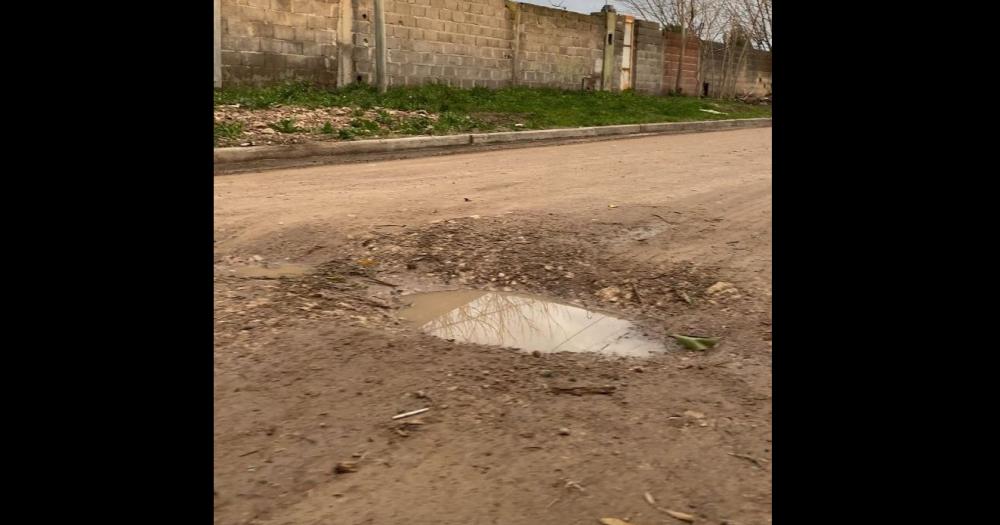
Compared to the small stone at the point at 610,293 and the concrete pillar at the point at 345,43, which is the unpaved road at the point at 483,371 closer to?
the small stone at the point at 610,293

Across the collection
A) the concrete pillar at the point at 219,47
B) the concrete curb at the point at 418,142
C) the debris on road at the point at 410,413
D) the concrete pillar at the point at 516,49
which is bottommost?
the debris on road at the point at 410,413

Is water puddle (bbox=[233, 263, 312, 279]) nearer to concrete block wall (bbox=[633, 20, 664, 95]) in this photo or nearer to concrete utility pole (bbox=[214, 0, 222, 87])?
concrete utility pole (bbox=[214, 0, 222, 87])

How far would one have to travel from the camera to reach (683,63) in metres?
22.7

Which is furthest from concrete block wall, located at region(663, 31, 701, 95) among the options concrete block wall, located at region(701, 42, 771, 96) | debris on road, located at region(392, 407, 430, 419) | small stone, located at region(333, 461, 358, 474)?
small stone, located at region(333, 461, 358, 474)

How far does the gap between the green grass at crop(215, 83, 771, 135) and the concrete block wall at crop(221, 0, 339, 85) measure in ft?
1.03

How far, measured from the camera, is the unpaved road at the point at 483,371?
1.71 metres

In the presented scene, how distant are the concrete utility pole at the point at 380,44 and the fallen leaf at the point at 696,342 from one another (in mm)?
10639

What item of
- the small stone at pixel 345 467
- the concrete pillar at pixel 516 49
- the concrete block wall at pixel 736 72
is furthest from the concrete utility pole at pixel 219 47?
the concrete block wall at pixel 736 72

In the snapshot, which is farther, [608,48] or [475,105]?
[608,48]

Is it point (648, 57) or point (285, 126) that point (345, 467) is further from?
point (648, 57)

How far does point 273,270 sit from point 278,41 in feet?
31.4

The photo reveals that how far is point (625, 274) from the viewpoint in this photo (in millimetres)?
3637

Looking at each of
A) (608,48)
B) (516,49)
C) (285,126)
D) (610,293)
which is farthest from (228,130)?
(608,48)
